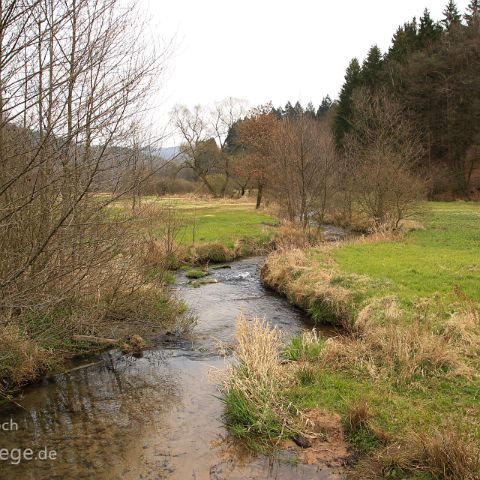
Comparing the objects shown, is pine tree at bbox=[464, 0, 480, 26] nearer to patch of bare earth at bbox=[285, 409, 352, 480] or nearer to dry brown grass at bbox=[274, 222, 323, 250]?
dry brown grass at bbox=[274, 222, 323, 250]

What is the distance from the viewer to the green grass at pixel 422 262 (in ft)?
36.3

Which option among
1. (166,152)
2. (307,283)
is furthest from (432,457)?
(307,283)

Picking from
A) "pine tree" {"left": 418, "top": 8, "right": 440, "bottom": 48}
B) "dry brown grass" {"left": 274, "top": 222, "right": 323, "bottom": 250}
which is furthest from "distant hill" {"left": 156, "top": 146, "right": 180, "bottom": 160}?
"pine tree" {"left": 418, "top": 8, "right": 440, "bottom": 48}

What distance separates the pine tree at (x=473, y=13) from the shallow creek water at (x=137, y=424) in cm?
4585

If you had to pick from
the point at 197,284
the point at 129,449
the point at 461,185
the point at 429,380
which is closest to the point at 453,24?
the point at 461,185

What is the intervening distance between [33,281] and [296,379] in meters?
4.09

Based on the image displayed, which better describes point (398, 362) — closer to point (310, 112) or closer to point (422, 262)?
point (422, 262)

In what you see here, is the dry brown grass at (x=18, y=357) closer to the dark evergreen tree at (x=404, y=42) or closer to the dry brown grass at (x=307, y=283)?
the dry brown grass at (x=307, y=283)

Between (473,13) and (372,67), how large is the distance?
35.3 ft

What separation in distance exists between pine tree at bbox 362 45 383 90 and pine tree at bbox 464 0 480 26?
349 inches

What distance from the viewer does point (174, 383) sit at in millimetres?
7578

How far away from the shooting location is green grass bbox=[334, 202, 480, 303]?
11.1 metres

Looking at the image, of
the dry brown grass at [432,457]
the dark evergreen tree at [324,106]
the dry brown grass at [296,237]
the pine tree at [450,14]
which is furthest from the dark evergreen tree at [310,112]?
the dry brown grass at [432,457]

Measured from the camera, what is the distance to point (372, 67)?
4881 cm
